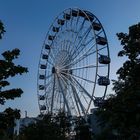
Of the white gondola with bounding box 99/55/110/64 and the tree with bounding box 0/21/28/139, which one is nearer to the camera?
the tree with bounding box 0/21/28/139

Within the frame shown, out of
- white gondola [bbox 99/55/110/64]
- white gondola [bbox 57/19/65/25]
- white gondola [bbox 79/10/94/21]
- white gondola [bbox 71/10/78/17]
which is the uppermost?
white gondola [bbox 57/19/65/25]

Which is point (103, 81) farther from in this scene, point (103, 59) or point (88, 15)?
point (88, 15)

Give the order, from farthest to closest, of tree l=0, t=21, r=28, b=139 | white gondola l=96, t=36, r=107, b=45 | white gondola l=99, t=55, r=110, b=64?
1. white gondola l=96, t=36, r=107, b=45
2. white gondola l=99, t=55, r=110, b=64
3. tree l=0, t=21, r=28, b=139

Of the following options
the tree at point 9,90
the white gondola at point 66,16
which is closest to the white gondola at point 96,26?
the white gondola at point 66,16

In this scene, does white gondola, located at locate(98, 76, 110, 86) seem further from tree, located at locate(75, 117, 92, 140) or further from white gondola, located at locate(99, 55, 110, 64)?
tree, located at locate(75, 117, 92, 140)

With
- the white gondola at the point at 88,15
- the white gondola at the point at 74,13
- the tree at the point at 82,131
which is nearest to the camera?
the white gondola at the point at 88,15

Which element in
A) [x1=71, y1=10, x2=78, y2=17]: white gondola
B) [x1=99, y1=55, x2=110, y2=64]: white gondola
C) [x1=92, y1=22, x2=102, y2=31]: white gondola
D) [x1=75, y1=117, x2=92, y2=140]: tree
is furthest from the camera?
[x1=75, y1=117, x2=92, y2=140]: tree

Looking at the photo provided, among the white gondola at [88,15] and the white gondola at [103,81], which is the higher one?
the white gondola at [88,15]

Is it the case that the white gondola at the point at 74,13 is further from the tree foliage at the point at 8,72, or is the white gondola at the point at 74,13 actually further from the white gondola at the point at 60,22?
the tree foliage at the point at 8,72

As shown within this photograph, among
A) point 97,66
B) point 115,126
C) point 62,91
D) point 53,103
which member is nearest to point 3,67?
point 115,126

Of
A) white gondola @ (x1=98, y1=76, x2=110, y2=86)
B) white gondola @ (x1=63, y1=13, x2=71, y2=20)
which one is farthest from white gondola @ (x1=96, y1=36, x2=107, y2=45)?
white gondola @ (x1=63, y1=13, x2=71, y2=20)

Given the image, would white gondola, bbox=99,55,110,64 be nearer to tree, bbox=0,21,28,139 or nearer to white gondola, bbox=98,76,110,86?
white gondola, bbox=98,76,110,86

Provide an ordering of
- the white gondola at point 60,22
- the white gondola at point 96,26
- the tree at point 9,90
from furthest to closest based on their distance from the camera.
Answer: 1. the white gondola at point 60,22
2. the white gondola at point 96,26
3. the tree at point 9,90

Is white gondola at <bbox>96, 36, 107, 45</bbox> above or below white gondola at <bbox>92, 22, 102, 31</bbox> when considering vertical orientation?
below
